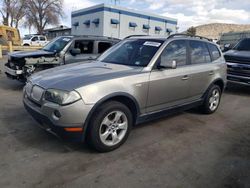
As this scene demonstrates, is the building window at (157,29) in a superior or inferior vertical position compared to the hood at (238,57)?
superior

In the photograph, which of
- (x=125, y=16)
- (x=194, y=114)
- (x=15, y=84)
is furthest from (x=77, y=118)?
(x=125, y=16)

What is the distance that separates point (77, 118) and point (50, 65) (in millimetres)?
4769

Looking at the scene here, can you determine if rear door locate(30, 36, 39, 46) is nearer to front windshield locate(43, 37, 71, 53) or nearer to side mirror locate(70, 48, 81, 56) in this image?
front windshield locate(43, 37, 71, 53)

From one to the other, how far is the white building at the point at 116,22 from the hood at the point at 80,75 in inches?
1114

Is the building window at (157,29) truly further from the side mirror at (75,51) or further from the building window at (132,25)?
the side mirror at (75,51)

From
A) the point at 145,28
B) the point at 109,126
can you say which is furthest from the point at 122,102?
the point at 145,28

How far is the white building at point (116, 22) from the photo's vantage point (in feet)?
104

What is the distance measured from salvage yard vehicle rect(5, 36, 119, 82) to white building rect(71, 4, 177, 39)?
78.5 feet

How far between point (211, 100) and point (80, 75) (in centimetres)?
345

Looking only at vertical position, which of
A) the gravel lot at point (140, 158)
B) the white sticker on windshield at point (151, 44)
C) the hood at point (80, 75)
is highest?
the white sticker on windshield at point (151, 44)

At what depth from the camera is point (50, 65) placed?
24.7 ft

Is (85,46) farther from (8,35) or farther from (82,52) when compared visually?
(8,35)

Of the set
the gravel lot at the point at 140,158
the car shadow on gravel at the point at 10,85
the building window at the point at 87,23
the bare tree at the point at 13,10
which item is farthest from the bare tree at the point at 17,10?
the gravel lot at the point at 140,158

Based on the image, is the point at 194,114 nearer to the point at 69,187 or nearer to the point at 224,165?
the point at 224,165
